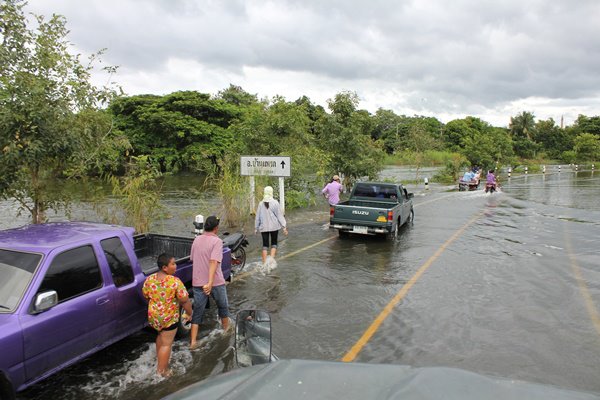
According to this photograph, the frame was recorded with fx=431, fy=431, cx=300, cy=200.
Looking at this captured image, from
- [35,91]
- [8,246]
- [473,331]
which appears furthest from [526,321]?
[35,91]

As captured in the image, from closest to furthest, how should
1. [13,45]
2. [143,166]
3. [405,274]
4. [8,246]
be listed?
[8,246] < [13,45] < [405,274] < [143,166]

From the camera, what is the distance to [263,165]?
46.6 feet

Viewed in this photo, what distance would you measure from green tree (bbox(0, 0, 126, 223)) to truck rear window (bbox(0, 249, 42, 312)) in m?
3.30

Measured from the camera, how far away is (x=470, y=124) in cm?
9200

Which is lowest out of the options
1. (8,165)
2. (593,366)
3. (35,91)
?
(593,366)

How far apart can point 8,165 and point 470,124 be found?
95.8m

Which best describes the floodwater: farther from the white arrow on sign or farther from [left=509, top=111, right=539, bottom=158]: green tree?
[left=509, top=111, right=539, bottom=158]: green tree

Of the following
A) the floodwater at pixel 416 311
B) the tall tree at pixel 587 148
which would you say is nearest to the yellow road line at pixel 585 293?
the floodwater at pixel 416 311

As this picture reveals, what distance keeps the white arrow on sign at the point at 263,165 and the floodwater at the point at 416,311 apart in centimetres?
247

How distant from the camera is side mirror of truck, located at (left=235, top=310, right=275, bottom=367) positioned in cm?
379

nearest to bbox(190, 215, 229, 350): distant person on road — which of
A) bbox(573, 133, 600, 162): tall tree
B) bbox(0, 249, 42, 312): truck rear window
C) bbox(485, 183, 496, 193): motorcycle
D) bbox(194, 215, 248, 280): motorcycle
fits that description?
bbox(0, 249, 42, 312): truck rear window

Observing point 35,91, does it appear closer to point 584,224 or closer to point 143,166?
point 143,166

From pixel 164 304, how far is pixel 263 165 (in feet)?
32.5

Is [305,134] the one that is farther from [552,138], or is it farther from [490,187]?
[552,138]
